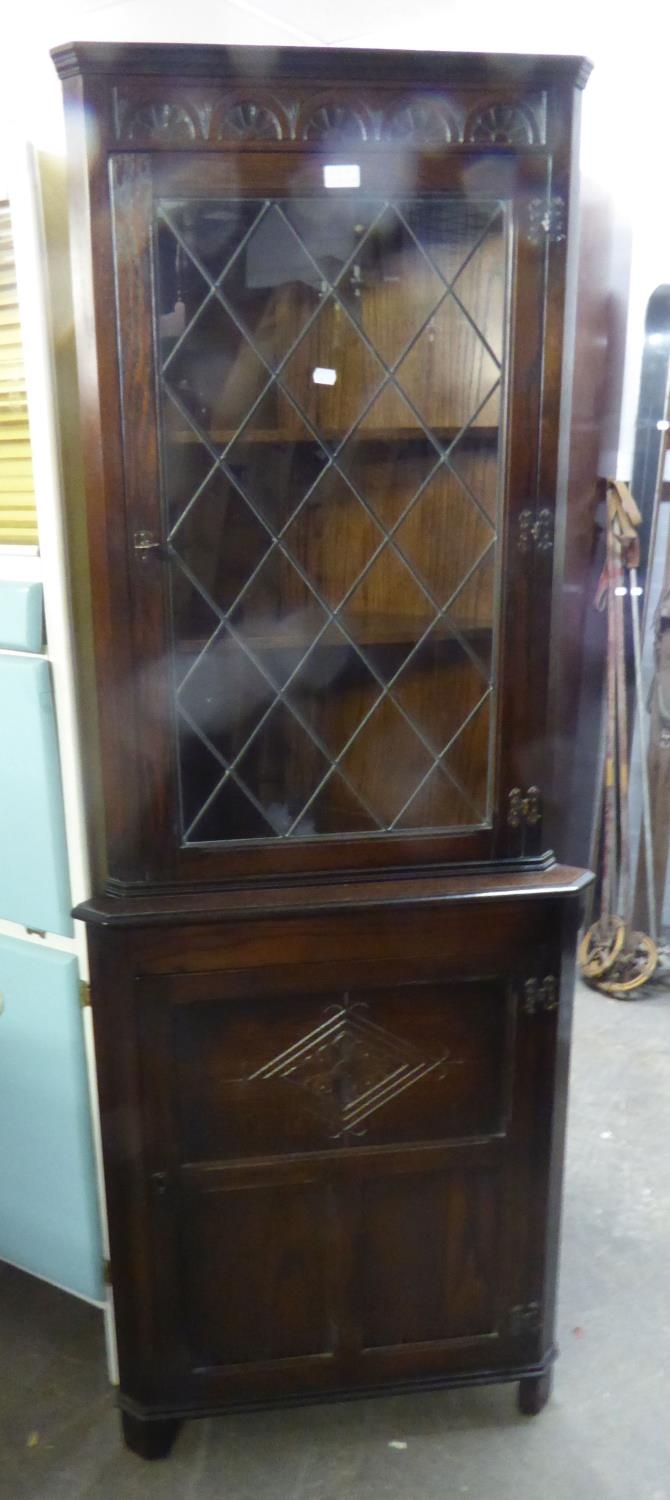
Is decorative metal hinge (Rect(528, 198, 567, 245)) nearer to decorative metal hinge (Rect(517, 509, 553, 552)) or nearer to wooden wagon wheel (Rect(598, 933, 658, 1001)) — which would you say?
decorative metal hinge (Rect(517, 509, 553, 552))

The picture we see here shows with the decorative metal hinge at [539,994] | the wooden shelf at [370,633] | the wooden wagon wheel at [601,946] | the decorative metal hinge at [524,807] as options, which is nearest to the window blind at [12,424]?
the wooden shelf at [370,633]

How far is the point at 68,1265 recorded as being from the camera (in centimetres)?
160

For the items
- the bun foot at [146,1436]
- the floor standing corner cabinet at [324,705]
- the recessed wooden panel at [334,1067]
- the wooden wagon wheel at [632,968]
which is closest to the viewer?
A: the floor standing corner cabinet at [324,705]

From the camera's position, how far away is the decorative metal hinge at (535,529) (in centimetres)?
125

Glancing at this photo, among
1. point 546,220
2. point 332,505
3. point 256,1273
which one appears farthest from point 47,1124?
point 546,220

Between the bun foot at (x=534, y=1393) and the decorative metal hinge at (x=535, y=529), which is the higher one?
the decorative metal hinge at (x=535, y=529)

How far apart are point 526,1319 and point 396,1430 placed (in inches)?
10.4

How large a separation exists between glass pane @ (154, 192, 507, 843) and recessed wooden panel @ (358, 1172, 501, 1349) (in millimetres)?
516

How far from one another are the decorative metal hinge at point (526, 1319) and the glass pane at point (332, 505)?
712 mm

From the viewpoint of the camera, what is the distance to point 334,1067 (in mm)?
1376

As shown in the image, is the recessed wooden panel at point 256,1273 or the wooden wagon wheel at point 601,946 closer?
the recessed wooden panel at point 256,1273

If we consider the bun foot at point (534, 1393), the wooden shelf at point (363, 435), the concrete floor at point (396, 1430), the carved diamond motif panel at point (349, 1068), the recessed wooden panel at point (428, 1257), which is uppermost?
the wooden shelf at point (363, 435)

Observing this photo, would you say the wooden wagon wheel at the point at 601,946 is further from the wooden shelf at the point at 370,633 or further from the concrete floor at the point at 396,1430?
Result: the wooden shelf at the point at 370,633

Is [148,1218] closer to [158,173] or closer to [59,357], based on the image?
[59,357]
